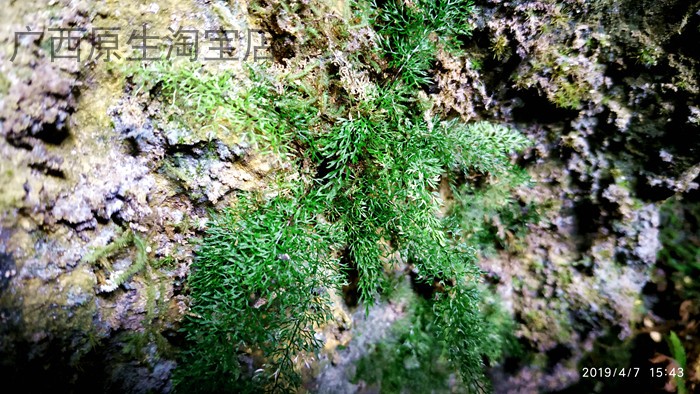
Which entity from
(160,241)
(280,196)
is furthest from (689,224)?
(160,241)

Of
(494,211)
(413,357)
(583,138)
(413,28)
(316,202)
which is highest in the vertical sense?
(413,28)

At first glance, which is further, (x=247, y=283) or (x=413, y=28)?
(x=413, y=28)

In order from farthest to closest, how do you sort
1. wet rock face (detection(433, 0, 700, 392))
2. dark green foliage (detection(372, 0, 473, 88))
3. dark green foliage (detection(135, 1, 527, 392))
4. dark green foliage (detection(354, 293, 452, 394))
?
1. dark green foliage (detection(354, 293, 452, 394))
2. wet rock face (detection(433, 0, 700, 392))
3. dark green foliage (detection(372, 0, 473, 88))
4. dark green foliage (detection(135, 1, 527, 392))

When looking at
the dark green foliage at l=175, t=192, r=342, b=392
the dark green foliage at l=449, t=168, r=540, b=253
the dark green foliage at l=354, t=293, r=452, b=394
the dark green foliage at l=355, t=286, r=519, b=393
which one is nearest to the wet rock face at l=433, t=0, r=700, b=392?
the dark green foliage at l=449, t=168, r=540, b=253

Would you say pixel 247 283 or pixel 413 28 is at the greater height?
pixel 413 28

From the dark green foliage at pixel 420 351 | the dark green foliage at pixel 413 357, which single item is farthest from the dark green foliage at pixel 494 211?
the dark green foliage at pixel 413 357
